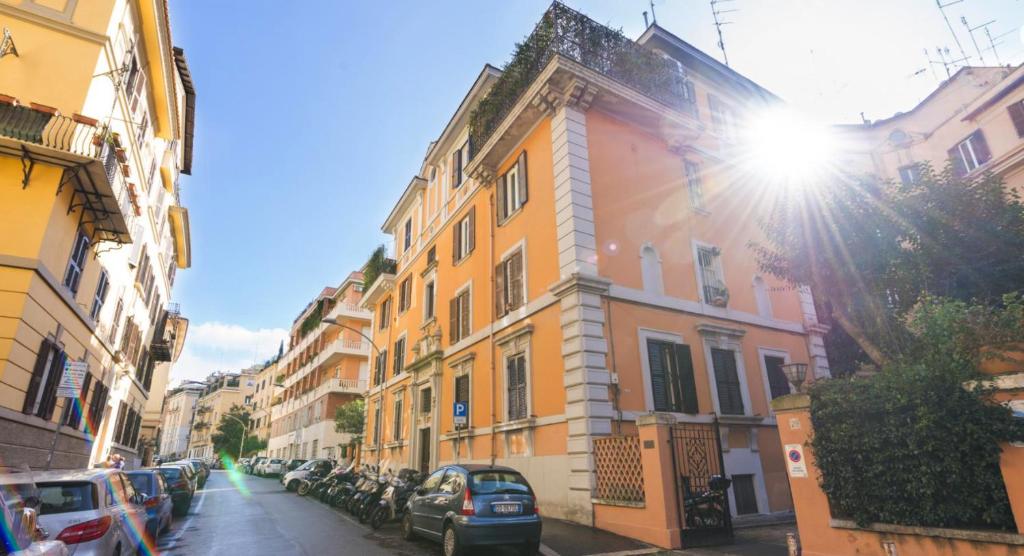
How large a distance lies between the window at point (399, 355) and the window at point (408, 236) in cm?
489

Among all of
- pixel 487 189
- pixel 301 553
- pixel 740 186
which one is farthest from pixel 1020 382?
pixel 487 189

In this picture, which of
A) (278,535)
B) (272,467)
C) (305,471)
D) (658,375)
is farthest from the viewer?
(272,467)

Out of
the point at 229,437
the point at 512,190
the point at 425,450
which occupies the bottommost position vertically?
the point at 425,450

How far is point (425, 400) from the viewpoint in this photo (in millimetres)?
20312

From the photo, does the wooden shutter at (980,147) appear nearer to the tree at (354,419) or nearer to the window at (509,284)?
the window at (509,284)

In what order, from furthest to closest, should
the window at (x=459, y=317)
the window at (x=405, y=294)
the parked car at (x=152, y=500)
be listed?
the window at (x=405, y=294) → the window at (x=459, y=317) → the parked car at (x=152, y=500)

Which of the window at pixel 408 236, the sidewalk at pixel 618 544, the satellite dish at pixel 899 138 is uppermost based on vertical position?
the satellite dish at pixel 899 138

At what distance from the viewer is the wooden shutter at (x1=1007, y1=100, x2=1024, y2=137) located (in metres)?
19.5

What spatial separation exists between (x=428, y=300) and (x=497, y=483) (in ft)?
46.8

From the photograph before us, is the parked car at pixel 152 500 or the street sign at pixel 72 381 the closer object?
the street sign at pixel 72 381

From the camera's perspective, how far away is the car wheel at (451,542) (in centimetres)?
805

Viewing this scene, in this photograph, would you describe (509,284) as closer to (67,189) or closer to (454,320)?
(454,320)

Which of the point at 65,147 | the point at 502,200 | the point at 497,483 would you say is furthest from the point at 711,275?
the point at 65,147

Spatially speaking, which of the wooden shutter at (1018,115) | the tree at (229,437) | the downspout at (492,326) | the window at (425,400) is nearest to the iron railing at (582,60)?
the downspout at (492,326)
